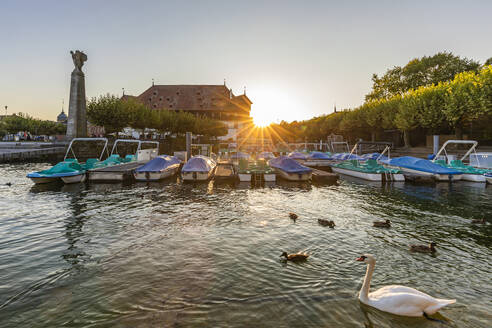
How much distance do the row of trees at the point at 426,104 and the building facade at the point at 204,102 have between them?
2686 cm

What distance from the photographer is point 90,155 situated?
158ft

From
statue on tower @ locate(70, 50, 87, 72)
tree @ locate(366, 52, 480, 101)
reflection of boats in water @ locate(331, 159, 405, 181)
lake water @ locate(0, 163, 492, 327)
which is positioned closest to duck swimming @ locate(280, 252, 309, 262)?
lake water @ locate(0, 163, 492, 327)

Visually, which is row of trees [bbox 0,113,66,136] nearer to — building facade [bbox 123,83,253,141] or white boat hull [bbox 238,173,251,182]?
building facade [bbox 123,83,253,141]

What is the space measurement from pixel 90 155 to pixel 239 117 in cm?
5984

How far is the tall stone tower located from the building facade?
51.4 m

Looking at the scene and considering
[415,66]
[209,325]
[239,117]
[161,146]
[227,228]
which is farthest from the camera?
[239,117]

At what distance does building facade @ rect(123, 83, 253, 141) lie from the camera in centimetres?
9588

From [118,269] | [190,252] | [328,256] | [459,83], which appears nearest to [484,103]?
[459,83]

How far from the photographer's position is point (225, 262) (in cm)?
902

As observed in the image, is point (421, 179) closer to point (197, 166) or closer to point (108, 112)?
point (197, 166)

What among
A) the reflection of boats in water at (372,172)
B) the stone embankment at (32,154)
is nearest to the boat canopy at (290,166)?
the reflection of boats in water at (372,172)

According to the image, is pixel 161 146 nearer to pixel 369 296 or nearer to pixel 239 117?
pixel 239 117

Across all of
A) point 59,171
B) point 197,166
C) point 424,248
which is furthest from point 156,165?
point 424,248

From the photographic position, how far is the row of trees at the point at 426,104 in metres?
36.9
